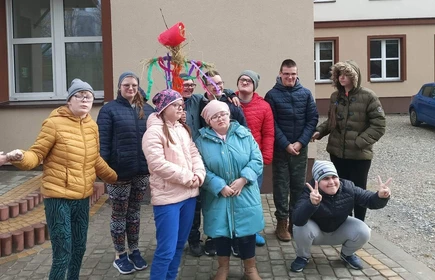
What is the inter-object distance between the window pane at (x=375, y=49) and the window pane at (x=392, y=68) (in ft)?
1.84

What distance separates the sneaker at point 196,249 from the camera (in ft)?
15.5

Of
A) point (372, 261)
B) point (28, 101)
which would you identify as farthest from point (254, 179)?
point (28, 101)

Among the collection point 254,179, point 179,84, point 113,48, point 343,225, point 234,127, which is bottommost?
point 343,225

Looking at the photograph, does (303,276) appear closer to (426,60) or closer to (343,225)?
(343,225)

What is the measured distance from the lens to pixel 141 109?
4297 millimetres

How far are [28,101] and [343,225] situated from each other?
585cm

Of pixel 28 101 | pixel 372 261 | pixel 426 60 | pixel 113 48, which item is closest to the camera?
pixel 372 261

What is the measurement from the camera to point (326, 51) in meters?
20.7

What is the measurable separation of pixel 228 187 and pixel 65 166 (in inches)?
51.9

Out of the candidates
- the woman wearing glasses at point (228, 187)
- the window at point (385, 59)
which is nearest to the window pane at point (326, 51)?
the window at point (385, 59)

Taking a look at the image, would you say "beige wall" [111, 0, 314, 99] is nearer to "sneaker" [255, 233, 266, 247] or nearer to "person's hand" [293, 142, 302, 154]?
"person's hand" [293, 142, 302, 154]

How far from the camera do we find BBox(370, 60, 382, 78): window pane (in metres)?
20.6

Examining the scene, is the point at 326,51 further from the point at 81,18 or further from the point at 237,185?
the point at 237,185

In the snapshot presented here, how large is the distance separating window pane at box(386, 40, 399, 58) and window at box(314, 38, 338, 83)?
2408mm
